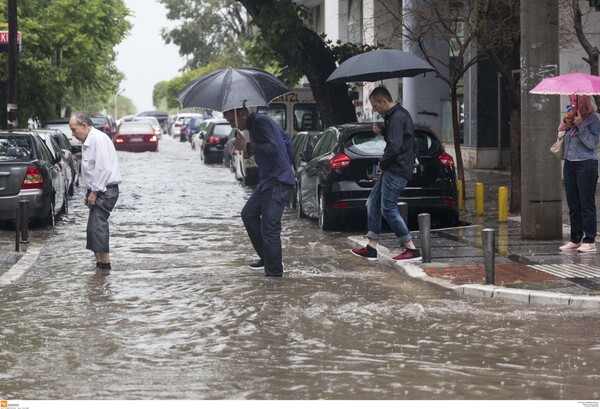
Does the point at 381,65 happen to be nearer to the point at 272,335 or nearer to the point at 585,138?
the point at 585,138

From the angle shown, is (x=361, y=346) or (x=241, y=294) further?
(x=241, y=294)

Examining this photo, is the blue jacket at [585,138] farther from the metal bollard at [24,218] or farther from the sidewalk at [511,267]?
the metal bollard at [24,218]

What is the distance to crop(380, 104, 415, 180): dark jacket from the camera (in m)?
12.5

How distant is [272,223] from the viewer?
38.3 ft

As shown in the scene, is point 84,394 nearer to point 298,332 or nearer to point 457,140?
point 298,332

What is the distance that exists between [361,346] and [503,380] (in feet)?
4.39

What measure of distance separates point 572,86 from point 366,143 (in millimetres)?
4259

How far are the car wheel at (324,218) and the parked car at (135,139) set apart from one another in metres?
34.7

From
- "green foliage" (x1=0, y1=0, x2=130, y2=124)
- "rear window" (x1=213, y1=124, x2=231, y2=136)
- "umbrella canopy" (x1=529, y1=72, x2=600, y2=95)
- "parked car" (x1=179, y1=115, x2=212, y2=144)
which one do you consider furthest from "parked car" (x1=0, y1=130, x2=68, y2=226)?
"parked car" (x1=179, y1=115, x2=212, y2=144)

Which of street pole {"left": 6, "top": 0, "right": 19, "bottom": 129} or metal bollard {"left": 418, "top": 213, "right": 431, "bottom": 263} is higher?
street pole {"left": 6, "top": 0, "right": 19, "bottom": 129}

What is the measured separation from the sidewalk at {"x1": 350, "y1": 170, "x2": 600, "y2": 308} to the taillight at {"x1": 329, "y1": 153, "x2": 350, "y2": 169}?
3.47 feet

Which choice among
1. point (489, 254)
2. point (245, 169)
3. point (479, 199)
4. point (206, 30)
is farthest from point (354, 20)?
point (206, 30)

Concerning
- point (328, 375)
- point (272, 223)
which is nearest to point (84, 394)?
point (328, 375)

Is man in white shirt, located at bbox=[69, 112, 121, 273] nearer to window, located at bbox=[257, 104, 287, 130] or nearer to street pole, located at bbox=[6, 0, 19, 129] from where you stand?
street pole, located at bbox=[6, 0, 19, 129]
